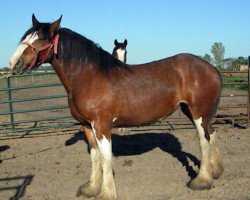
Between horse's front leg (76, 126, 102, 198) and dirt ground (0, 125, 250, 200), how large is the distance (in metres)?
0.23

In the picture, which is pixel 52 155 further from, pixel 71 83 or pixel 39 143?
pixel 71 83

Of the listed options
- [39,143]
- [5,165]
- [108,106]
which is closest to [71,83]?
[108,106]

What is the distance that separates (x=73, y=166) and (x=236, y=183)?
8.56 feet

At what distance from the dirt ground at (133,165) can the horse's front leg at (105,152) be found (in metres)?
0.29

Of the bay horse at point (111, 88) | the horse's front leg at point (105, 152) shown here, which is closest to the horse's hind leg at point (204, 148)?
the bay horse at point (111, 88)

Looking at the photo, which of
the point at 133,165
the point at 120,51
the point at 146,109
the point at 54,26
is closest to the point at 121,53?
the point at 120,51

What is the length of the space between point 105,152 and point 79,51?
47.4 inches

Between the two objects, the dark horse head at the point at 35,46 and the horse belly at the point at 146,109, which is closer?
the dark horse head at the point at 35,46

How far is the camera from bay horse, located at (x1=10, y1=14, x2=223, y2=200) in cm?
419

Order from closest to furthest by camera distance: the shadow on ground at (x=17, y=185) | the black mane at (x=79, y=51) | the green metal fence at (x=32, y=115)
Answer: the black mane at (x=79, y=51), the shadow on ground at (x=17, y=185), the green metal fence at (x=32, y=115)

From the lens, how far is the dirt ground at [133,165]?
4762 mm

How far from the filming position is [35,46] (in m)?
4.08

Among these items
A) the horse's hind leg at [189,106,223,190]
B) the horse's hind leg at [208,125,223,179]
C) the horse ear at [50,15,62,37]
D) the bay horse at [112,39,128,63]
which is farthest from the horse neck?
the bay horse at [112,39,128,63]

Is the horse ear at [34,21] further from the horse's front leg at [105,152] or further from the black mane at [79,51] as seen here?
the horse's front leg at [105,152]
